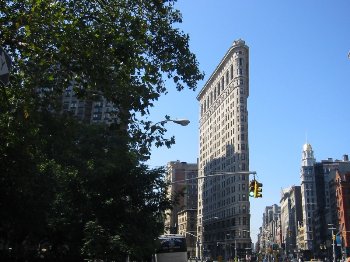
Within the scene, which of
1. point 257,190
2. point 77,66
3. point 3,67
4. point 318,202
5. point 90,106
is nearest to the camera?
point 3,67

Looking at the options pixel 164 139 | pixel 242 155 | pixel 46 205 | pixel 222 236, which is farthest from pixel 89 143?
pixel 222 236

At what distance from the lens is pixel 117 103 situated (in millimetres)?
12164

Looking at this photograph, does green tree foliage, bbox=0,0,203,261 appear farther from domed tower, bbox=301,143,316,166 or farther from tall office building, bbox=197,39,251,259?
domed tower, bbox=301,143,316,166

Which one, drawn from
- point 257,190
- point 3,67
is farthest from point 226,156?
point 3,67

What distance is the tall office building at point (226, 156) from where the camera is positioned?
126250 millimetres

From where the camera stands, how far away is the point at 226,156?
442 ft

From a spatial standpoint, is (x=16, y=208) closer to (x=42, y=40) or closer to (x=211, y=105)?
(x=42, y=40)

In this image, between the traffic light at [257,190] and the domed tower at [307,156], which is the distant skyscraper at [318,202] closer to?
the domed tower at [307,156]

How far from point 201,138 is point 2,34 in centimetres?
15696

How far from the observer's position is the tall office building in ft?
414

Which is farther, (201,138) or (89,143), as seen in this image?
(201,138)

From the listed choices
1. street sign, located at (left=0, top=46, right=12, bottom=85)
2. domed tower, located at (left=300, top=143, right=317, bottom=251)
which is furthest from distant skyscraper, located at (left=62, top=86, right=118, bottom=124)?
domed tower, located at (left=300, top=143, right=317, bottom=251)

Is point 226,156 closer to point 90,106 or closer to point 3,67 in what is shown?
point 90,106

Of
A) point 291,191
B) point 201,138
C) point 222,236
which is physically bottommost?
point 222,236
